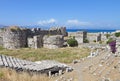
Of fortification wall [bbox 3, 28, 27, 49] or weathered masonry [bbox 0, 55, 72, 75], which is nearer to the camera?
weathered masonry [bbox 0, 55, 72, 75]

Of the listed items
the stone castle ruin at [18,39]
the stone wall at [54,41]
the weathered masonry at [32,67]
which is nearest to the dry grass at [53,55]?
the weathered masonry at [32,67]

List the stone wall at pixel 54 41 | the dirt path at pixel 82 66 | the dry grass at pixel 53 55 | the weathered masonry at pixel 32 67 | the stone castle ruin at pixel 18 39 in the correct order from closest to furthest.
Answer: the weathered masonry at pixel 32 67 → the dirt path at pixel 82 66 → the dry grass at pixel 53 55 → the stone wall at pixel 54 41 → the stone castle ruin at pixel 18 39

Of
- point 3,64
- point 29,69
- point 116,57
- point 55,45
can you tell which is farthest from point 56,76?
point 55,45

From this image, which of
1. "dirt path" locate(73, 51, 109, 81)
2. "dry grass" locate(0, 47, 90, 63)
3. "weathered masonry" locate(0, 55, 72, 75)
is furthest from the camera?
"dry grass" locate(0, 47, 90, 63)

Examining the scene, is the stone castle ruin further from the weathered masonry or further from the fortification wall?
the weathered masonry

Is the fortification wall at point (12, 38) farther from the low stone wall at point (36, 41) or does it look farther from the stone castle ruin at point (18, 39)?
the low stone wall at point (36, 41)

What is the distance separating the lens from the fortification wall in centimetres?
3806

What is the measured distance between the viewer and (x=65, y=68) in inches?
721

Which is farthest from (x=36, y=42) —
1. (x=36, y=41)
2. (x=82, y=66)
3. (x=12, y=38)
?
(x=82, y=66)

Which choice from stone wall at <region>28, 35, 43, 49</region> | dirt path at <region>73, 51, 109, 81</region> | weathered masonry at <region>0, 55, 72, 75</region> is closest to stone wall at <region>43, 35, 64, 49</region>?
stone wall at <region>28, 35, 43, 49</region>

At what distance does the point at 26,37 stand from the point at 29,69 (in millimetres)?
24475

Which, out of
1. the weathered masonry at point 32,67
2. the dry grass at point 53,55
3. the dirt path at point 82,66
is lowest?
the dry grass at point 53,55

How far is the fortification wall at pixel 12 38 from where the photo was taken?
38062mm

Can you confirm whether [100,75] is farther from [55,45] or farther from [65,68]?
[55,45]
